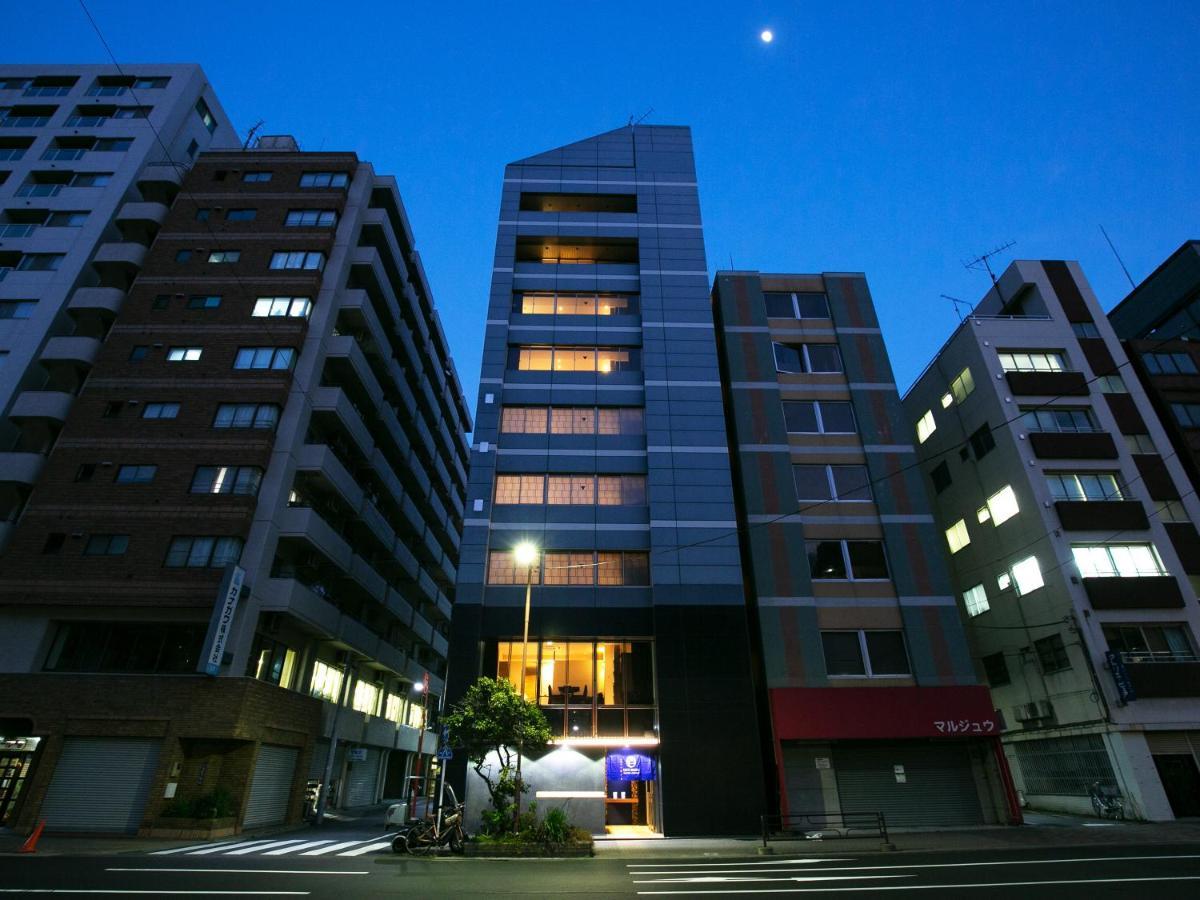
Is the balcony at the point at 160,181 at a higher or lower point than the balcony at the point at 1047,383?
higher

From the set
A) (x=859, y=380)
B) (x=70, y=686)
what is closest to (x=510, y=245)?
(x=859, y=380)

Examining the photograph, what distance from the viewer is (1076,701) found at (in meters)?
28.0

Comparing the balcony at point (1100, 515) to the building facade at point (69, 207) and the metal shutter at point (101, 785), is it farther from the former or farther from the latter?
the building facade at point (69, 207)

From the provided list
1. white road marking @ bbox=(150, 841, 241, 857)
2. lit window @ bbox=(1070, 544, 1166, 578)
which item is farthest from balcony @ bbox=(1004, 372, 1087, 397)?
white road marking @ bbox=(150, 841, 241, 857)

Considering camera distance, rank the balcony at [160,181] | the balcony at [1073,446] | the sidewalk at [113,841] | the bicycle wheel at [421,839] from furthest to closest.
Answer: the balcony at [160,181]
the balcony at [1073,446]
the sidewalk at [113,841]
the bicycle wheel at [421,839]

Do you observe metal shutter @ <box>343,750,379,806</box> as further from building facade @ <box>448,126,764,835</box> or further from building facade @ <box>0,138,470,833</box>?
building facade @ <box>448,126,764,835</box>

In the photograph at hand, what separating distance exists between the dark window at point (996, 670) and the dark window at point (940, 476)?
33.9 feet

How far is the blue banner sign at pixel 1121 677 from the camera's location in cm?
2628

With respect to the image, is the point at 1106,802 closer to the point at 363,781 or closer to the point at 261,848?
the point at 261,848

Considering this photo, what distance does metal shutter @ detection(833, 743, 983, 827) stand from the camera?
973 inches

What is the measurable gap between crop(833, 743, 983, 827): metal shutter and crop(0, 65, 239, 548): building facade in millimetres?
39191

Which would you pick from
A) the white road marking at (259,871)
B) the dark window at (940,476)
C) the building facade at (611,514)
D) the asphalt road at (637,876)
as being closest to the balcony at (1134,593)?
the dark window at (940,476)

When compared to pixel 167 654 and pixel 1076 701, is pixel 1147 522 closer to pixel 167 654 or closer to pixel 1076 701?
pixel 1076 701

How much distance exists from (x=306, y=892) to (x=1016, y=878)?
15282 mm
